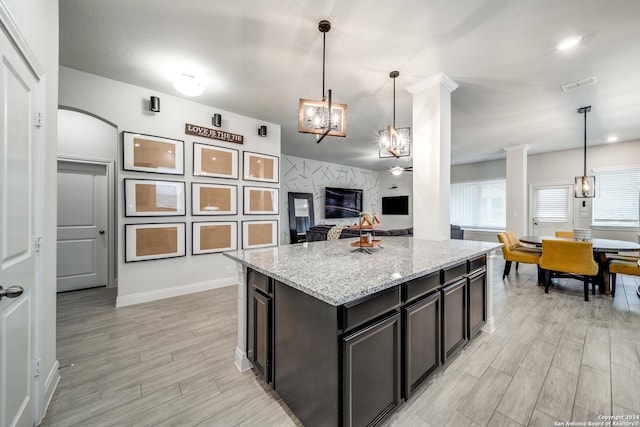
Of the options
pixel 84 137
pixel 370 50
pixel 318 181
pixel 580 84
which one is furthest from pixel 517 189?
pixel 84 137

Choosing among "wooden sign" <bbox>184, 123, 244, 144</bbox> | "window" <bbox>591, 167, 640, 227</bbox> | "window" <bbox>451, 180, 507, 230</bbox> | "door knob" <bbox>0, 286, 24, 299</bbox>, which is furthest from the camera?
"window" <bbox>451, 180, 507, 230</bbox>

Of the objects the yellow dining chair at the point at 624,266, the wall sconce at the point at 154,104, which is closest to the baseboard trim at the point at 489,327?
the yellow dining chair at the point at 624,266

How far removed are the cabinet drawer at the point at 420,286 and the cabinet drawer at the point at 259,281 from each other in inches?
34.3

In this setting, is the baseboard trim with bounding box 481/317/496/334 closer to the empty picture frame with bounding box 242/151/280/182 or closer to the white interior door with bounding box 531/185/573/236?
the empty picture frame with bounding box 242/151/280/182

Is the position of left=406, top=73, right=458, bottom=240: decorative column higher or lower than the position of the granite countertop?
higher

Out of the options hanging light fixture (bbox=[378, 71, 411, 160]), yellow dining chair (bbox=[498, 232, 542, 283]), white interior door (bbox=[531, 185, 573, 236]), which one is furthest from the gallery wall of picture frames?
white interior door (bbox=[531, 185, 573, 236])

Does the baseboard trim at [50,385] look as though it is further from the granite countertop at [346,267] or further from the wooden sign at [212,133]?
the wooden sign at [212,133]

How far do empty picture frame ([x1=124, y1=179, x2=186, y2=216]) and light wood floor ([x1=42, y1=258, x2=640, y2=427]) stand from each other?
1.24 metres

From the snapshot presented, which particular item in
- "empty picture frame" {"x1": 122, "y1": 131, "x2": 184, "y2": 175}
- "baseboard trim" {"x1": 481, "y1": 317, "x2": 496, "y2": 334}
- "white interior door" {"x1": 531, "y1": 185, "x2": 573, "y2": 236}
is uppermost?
"empty picture frame" {"x1": 122, "y1": 131, "x2": 184, "y2": 175}

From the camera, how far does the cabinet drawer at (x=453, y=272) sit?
187 cm

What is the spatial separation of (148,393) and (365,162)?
7.39m

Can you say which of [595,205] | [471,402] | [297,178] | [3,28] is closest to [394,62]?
[3,28]

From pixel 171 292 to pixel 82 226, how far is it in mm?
2035

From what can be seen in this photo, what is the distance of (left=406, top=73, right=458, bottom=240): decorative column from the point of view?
9.34ft
